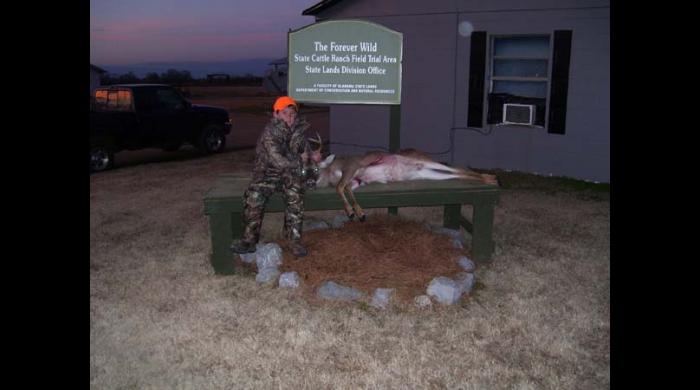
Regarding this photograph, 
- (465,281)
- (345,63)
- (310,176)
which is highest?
(345,63)

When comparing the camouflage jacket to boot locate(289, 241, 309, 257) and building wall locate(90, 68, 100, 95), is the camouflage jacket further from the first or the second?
building wall locate(90, 68, 100, 95)

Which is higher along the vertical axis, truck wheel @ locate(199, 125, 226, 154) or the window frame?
the window frame

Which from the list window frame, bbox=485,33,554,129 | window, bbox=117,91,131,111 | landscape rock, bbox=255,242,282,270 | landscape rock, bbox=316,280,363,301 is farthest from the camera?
window, bbox=117,91,131,111

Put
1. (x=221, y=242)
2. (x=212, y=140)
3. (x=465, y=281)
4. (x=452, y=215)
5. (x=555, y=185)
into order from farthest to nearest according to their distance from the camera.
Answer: (x=212, y=140) < (x=555, y=185) < (x=452, y=215) < (x=221, y=242) < (x=465, y=281)

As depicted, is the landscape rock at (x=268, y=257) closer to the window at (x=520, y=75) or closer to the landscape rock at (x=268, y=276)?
the landscape rock at (x=268, y=276)

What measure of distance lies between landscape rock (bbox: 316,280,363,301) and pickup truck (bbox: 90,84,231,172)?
856 centimetres

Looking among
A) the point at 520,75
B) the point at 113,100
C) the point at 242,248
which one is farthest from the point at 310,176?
the point at 113,100

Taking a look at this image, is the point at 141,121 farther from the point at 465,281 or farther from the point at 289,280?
the point at 465,281

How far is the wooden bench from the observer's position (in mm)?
5551

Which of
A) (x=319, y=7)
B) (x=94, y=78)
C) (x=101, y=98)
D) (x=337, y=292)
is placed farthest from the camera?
(x=94, y=78)

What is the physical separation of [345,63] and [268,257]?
8.30 feet

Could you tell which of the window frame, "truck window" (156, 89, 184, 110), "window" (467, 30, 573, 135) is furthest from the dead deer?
"truck window" (156, 89, 184, 110)

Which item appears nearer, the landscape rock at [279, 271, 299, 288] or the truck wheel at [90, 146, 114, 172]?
the landscape rock at [279, 271, 299, 288]

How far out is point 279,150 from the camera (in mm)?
5539
